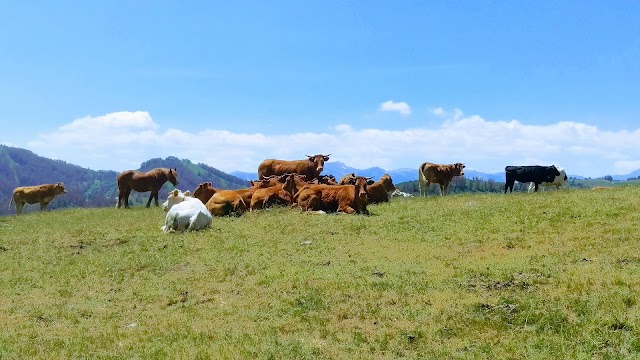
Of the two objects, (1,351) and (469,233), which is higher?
(469,233)

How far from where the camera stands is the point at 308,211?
25641 mm

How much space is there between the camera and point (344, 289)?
1205cm

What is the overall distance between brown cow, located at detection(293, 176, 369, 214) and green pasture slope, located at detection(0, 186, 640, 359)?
9.65 feet

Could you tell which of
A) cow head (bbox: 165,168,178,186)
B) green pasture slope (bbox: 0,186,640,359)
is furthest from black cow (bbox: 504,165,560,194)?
cow head (bbox: 165,168,178,186)

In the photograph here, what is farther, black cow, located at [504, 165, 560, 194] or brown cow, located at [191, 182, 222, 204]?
black cow, located at [504, 165, 560, 194]

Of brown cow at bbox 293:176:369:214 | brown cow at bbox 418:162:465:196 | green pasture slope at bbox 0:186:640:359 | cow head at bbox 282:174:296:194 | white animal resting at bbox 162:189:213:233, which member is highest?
brown cow at bbox 418:162:465:196

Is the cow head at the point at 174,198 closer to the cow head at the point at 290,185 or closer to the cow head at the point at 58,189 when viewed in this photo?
the cow head at the point at 290,185

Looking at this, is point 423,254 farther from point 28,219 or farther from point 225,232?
point 28,219

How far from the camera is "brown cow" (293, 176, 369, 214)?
83.9ft

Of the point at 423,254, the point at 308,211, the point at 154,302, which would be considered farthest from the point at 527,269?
the point at 308,211

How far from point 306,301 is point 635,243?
9.03 meters

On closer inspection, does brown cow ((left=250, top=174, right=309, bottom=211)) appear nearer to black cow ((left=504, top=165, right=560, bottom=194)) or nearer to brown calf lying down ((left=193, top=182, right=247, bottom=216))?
brown calf lying down ((left=193, top=182, right=247, bottom=216))

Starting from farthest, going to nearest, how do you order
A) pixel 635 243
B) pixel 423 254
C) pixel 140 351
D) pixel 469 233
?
pixel 469 233
pixel 423 254
pixel 635 243
pixel 140 351

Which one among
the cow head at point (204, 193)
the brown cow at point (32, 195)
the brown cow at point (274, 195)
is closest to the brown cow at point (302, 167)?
the cow head at point (204, 193)
